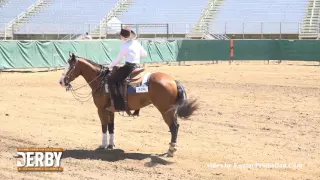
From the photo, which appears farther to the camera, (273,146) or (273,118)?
(273,118)

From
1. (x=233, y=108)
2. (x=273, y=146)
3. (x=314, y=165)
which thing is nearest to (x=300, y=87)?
(x=233, y=108)

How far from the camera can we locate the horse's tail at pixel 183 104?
29.8 ft

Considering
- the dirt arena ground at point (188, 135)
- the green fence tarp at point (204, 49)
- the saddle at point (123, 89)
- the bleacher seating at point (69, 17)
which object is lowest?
the green fence tarp at point (204, 49)

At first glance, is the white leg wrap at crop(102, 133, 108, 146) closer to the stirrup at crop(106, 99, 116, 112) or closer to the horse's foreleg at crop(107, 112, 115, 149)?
the horse's foreleg at crop(107, 112, 115, 149)

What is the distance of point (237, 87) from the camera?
19328 millimetres

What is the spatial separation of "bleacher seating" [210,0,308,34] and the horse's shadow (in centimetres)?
3253

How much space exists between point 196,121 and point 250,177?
4.96 metres

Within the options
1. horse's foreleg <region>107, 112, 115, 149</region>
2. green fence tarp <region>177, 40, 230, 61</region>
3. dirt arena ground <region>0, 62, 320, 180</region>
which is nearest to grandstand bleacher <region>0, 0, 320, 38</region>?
green fence tarp <region>177, 40, 230, 61</region>

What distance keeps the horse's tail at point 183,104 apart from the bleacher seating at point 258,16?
1263 inches

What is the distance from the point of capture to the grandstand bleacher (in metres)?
41.3

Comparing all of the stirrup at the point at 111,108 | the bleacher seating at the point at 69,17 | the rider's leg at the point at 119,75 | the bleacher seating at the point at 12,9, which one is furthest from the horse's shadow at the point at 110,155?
the bleacher seating at the point at 12,9

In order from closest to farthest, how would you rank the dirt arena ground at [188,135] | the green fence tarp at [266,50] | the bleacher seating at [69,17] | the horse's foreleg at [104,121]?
the dirt arena ground at [188,135]
the horse's foreleg at [104,121]
the green fence tarp at [266,50]
the bleacher seating at [69,17]

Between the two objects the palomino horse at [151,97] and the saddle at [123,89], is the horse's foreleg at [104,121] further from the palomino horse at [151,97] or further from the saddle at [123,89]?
the saddle at [123,89]

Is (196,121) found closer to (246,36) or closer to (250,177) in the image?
(250,177)
